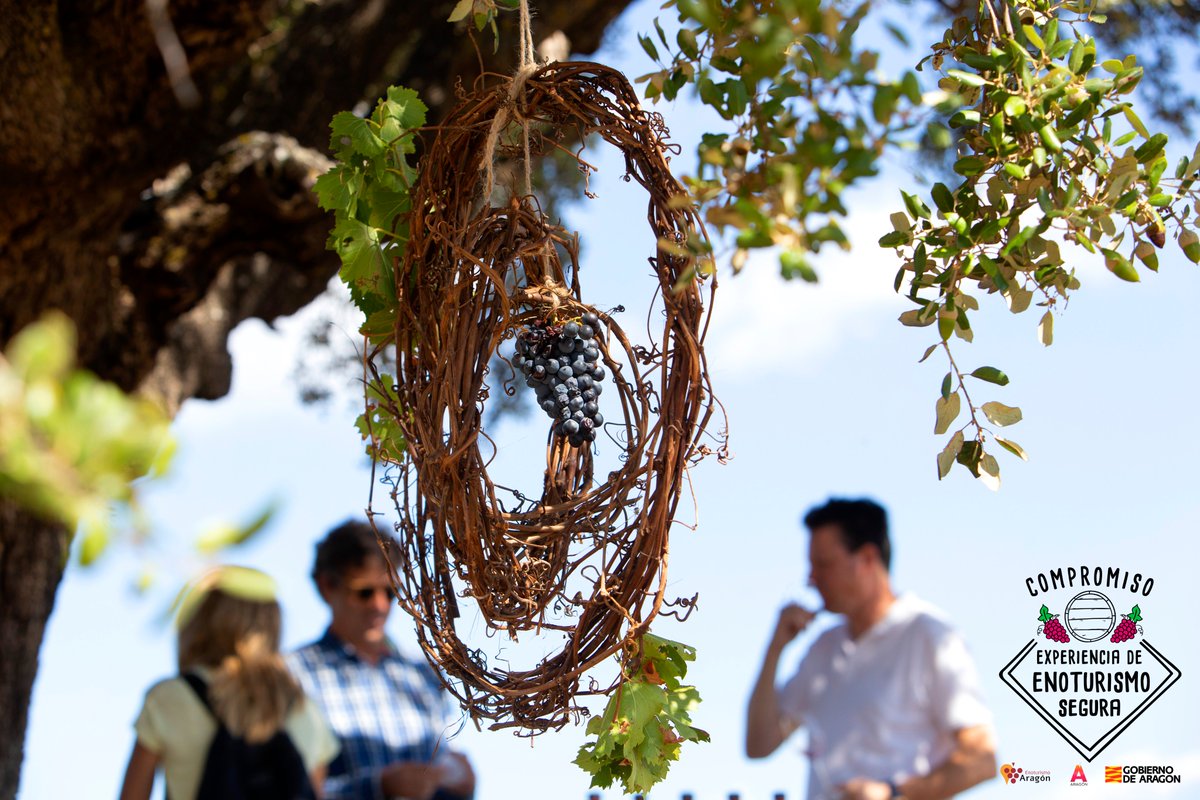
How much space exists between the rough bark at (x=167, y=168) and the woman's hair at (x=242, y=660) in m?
1.38

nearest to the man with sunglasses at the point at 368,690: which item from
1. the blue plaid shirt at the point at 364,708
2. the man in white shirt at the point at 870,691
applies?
the blue plaid shirt at the point at 364,708

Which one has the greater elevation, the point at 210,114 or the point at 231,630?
the point at 210,114

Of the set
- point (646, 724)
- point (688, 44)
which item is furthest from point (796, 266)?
point (646, 724)

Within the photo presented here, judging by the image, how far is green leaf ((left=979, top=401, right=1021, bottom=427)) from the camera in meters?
1.38

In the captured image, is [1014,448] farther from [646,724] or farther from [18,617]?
[18,617]

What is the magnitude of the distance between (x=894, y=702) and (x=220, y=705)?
971 mm

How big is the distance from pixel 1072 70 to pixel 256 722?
137cm

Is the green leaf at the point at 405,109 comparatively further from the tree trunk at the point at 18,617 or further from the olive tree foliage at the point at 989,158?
the tree trunk at the point at 18,617

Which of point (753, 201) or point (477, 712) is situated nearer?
point (753, 201)

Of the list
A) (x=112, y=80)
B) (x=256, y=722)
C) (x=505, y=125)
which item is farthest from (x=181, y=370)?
(x=505, y=125)

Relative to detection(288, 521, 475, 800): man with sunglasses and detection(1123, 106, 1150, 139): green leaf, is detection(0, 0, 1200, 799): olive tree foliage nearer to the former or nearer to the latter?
detection(1123, 106, 1150, 139): green leaf

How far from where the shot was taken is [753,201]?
79cm

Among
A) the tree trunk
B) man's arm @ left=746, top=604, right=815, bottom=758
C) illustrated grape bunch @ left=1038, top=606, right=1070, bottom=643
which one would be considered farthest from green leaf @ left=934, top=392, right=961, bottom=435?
the tree trunk

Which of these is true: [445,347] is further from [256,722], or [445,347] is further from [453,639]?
[256,722]
